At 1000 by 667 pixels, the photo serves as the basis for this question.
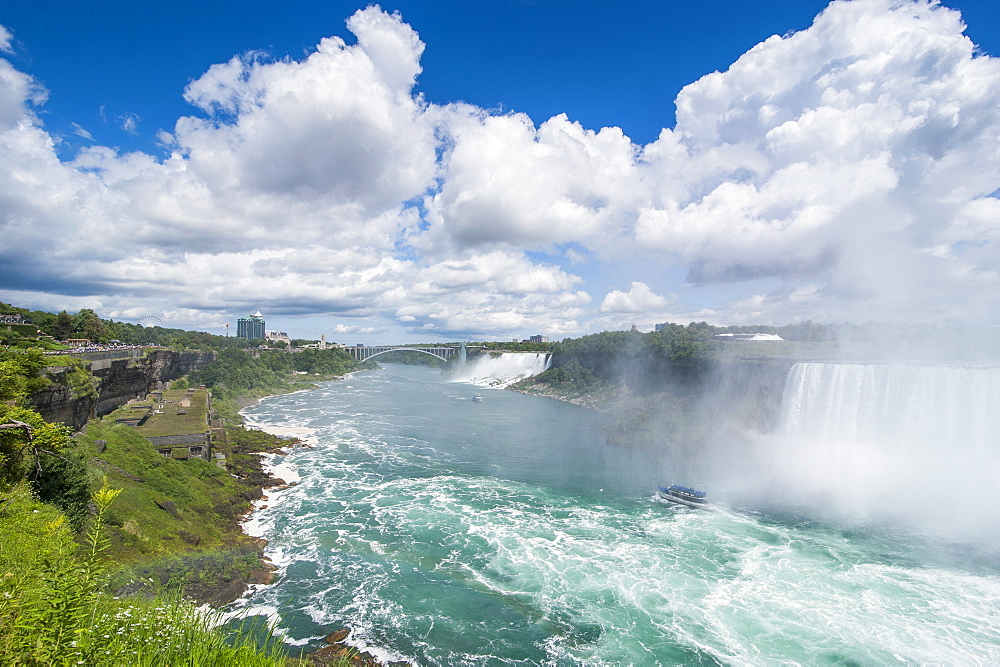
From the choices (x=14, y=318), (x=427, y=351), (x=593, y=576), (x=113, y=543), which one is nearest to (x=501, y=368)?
(x=427, y=351)

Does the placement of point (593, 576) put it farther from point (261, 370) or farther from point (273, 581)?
point (261, 370)

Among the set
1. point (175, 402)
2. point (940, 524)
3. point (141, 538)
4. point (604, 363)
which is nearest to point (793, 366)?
point (940, 524)

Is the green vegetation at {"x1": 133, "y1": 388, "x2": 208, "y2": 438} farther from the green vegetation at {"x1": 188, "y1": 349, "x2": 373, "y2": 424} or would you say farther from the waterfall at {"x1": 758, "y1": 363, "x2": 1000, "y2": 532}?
the waterfall at {"x1": 758, "y1": 363, "x2": 1000, "y2": 532}

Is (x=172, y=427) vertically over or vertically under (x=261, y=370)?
over

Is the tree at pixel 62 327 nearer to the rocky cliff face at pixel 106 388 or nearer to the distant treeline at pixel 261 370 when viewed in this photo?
the rocky cliff face at pixel 106 388

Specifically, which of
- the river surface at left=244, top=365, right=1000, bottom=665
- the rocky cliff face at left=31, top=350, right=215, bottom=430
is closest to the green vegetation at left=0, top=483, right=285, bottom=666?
the river surface at left=244, top=365, right=1000, bottom=665

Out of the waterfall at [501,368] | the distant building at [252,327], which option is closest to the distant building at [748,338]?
the waterfall at [501,368]
